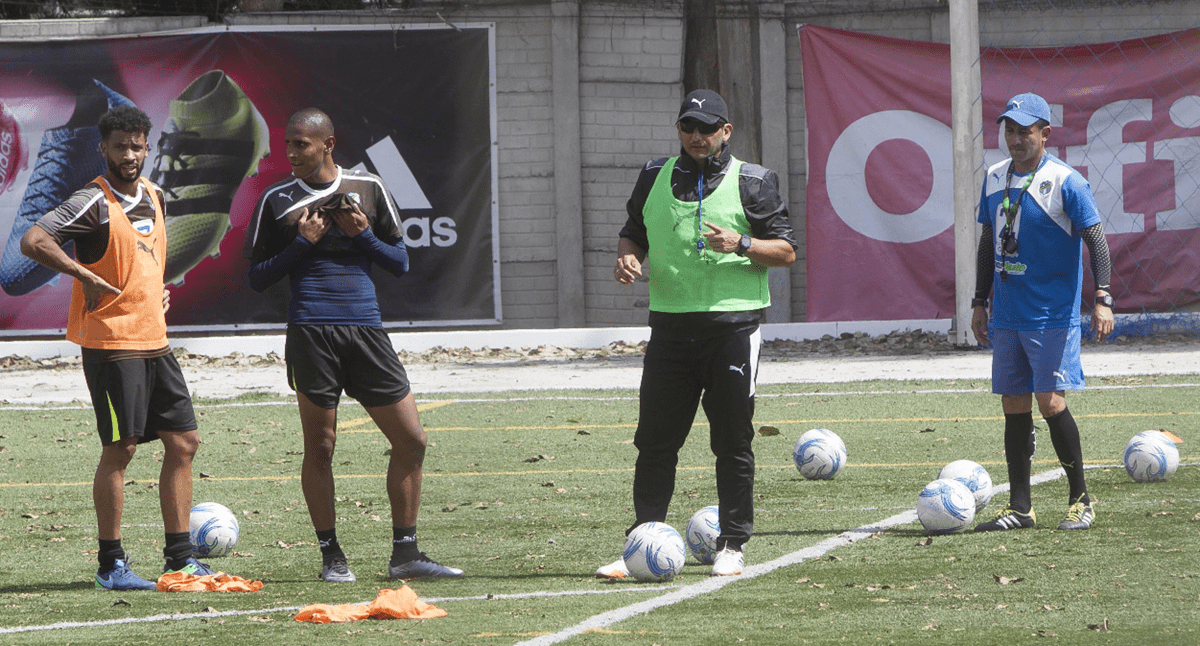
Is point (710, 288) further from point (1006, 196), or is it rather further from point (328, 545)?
point (328, 545)

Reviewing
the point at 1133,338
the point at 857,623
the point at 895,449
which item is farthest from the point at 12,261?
the point at 857,623

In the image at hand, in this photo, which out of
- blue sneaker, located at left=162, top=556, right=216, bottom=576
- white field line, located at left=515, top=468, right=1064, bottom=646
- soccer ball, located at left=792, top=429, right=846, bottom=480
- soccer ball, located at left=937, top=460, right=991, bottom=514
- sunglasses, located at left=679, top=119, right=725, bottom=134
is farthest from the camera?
soccer ball, located at left=792, top=429, right=846, bottom=480

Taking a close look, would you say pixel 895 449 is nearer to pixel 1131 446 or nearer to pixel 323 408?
pixel 1131 446

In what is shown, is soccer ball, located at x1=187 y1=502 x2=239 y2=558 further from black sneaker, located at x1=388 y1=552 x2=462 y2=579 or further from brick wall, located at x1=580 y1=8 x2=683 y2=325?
brick wall, located at x1=580 y1=8 x2=683 y2=325

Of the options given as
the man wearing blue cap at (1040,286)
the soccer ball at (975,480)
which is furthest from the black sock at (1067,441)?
the soccer ball at (975,480)

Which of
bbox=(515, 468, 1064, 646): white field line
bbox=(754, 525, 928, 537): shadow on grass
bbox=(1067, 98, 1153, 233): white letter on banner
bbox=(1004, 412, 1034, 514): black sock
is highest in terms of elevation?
bbox=(1067, 98, 1153, 233): white letter on banner

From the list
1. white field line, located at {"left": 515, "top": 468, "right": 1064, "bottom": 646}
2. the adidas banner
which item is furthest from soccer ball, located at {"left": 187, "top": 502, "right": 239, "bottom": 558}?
the adidas banner

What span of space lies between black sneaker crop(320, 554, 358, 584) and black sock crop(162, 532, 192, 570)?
0.64m

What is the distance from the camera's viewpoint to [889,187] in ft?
61.2

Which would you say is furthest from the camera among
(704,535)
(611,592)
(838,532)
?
(838,532)

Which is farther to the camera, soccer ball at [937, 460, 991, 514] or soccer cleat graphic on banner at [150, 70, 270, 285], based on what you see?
soccer cleat graphic on banner at [150, 70, 270, 285]

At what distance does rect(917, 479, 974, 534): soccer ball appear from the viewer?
6.70m

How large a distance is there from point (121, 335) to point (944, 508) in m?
3.90

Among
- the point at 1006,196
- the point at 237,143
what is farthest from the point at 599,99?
the point at 1006,196
